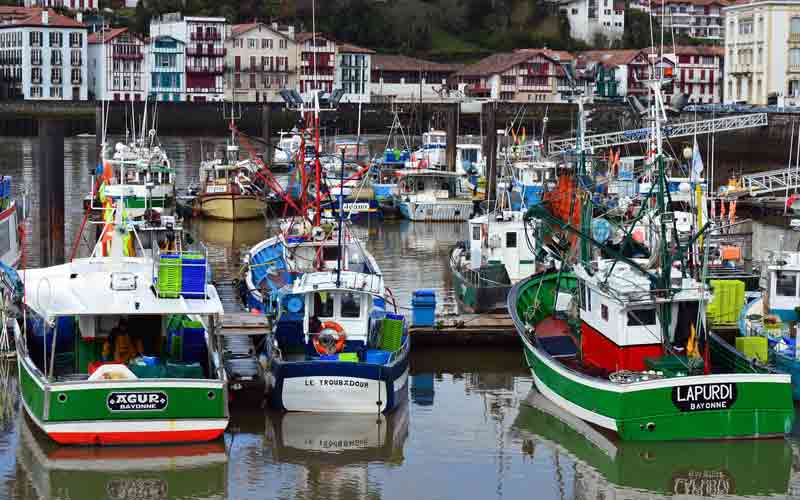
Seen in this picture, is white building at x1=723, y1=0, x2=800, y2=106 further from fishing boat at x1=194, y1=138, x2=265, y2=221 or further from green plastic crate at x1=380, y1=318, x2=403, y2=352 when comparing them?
green plastic crate at x1=380, y1=318, x2=403, y2=352

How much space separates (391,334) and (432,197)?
81.9 ft

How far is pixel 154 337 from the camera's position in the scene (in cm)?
1897

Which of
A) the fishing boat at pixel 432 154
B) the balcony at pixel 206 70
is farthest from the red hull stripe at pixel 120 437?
the balcony at pixel 206 70

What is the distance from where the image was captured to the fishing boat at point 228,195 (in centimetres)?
4312

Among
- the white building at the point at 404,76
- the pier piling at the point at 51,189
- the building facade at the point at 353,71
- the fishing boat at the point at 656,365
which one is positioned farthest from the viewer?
the white building at the point at 404,76

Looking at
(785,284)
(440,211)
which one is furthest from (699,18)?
(785,284)

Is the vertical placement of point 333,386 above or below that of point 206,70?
below

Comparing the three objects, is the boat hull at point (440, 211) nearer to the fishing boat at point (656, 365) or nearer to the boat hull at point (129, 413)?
the fishing boat at point (656, 365)

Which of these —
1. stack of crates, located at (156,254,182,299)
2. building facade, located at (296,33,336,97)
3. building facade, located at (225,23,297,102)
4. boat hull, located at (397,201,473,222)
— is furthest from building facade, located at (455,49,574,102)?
stack of crates, located at (156,254,182,299)

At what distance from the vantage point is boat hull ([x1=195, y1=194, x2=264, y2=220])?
43062mm

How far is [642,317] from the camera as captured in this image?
18.5m

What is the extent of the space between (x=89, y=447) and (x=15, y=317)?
328 centimetres

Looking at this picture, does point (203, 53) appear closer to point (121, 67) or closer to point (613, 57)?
point (121, 67)

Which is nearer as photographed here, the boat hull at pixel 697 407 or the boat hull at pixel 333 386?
the boat hull at pixel 697 407
